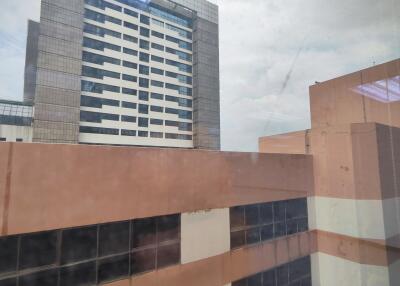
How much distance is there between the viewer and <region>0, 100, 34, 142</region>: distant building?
1219cm

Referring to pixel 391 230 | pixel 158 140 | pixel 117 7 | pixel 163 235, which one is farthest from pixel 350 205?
pixel 117 7

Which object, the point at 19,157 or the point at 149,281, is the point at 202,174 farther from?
the point at 19,157

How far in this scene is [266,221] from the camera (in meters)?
4.10

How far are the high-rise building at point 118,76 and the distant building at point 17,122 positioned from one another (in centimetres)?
60

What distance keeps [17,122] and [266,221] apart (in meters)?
15.5

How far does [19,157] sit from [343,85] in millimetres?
5968

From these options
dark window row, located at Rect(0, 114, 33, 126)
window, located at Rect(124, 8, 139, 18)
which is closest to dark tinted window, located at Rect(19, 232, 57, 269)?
dark window row, located at Rect(0, 114, 33, 126)

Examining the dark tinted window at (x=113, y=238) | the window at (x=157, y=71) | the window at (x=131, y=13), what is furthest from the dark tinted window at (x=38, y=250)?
the window at (x=131, y=13)

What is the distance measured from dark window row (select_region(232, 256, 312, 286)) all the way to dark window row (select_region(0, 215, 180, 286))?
1.42m

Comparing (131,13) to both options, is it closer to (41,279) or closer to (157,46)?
(157,46)

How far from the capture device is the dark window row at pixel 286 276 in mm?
3810

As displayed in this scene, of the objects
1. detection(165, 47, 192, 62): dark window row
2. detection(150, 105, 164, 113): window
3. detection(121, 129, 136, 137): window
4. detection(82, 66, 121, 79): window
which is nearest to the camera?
detection(165, 47, 192, 62): dark window row

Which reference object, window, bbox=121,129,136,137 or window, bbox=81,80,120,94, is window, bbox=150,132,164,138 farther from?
window, bbox=81,80,120,94

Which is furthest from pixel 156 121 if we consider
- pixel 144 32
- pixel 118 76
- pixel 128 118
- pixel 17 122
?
pixel 17 122
